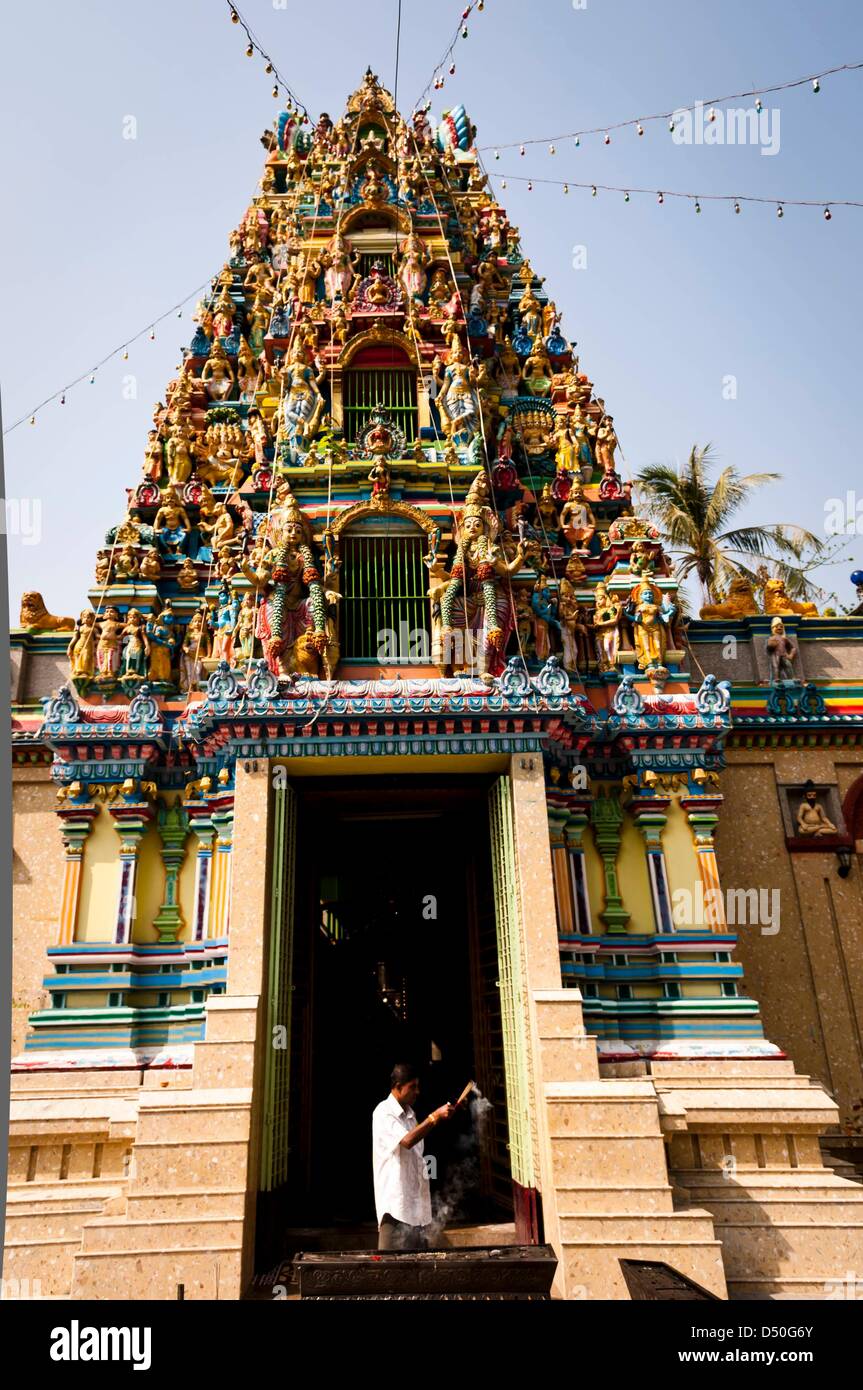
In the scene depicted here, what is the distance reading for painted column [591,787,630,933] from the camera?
12.4 metres

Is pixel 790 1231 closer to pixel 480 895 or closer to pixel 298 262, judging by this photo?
pixel 480 895

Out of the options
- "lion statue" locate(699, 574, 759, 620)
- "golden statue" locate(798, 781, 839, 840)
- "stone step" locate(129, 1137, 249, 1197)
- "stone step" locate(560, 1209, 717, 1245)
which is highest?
"lion statue" locate(699, 574, 759, 620)

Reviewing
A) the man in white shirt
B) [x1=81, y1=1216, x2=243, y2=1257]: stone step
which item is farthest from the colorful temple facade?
the man in white shirt

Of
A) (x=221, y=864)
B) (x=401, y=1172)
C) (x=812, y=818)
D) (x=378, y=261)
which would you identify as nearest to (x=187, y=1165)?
(x=401, y=1172)

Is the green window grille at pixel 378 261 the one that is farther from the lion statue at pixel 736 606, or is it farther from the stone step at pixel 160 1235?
the stone step at pixel 160 1235

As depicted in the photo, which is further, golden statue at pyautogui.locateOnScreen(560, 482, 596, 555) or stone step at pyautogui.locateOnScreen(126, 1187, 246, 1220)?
golden statue at pyautogui.locateOnScreen(560, 482, 596, 555)

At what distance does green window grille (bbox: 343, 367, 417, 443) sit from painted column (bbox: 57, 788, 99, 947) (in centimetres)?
703

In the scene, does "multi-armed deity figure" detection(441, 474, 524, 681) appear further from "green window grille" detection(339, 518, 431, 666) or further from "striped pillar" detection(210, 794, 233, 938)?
"striped pillar" detection(210, 794, 233, 938)

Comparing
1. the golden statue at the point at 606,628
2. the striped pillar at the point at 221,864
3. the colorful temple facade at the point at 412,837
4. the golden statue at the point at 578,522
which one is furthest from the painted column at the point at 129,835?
the golden statue at the point at 578,522

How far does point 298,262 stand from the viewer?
18000mm

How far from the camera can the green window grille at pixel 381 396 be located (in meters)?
15.2
